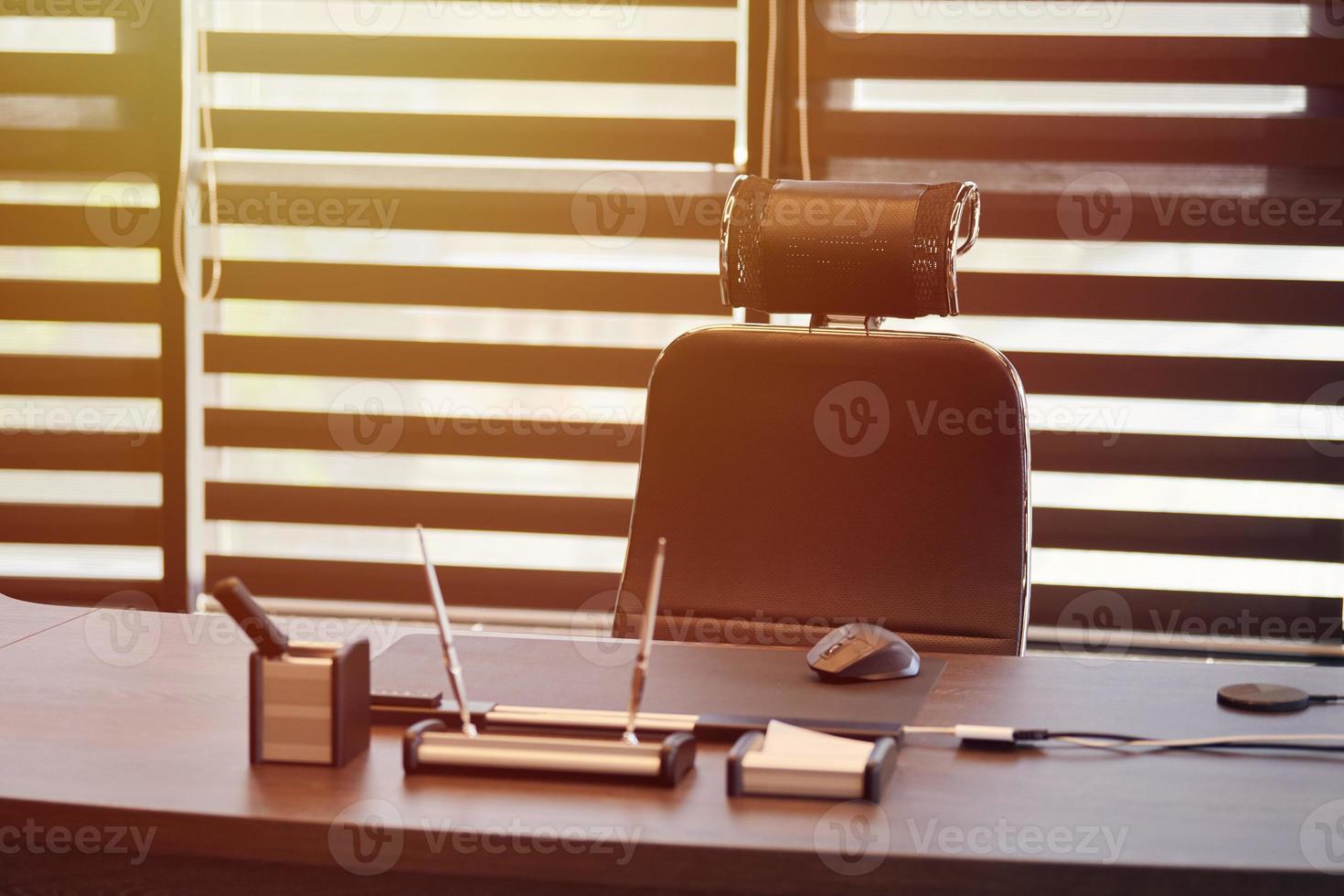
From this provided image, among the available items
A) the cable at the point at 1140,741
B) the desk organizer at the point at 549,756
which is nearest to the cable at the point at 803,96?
the cable at the point at 1140,741

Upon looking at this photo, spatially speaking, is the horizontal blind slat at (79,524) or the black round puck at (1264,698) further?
the horizontal blind slat at (79,524)

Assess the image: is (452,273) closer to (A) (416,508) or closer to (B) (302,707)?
(A) (416,508)

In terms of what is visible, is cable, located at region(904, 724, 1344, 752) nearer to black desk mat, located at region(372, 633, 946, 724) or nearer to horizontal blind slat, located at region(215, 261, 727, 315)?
black desk mat, located at region(372, 633, 946, 724)

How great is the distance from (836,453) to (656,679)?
0.55m

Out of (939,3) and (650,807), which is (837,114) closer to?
(939,3)


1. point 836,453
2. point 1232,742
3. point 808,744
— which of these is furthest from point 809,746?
point 836,453

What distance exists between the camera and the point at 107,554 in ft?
12.2

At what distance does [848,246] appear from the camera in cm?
171

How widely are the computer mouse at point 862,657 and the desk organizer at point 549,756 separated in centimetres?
28

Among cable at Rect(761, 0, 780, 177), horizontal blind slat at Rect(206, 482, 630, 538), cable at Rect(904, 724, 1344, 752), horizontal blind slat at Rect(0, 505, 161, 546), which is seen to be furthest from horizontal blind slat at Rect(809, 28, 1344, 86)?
cable at Rect(904, 724, 1344, 752)

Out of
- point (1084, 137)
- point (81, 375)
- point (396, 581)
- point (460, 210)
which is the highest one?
point (1084, 137)

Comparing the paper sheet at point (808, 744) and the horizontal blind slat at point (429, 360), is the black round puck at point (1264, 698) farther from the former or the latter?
the horizontal blind slat at point (429, 360)

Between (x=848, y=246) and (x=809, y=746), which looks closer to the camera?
(x=809, y=746)

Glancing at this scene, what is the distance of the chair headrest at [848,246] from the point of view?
1.69 meters
